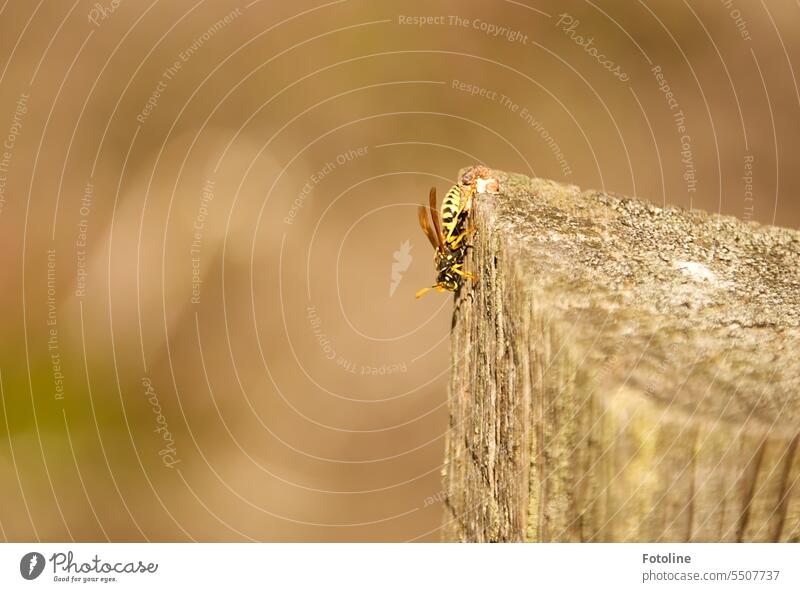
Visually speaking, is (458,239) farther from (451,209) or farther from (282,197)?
(282,197)

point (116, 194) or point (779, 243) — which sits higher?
point (116, 194)

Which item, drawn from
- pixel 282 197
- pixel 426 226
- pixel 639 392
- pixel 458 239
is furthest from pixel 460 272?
pixel 282 197

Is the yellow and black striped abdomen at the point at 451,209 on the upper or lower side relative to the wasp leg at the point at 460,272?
upper

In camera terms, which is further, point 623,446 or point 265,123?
point 265,123

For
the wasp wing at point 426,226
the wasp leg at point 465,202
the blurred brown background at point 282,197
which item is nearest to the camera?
the wasp leg at point 465,202

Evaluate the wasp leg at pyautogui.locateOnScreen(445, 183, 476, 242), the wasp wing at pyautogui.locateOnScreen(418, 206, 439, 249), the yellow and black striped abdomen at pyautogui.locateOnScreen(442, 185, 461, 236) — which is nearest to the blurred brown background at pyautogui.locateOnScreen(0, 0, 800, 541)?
the wasp wing at pyautogui.locateOnScreen(418, 206, 439, 249)

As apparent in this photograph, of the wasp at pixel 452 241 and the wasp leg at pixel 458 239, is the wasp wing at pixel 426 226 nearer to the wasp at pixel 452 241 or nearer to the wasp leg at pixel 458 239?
the wasp at pixel 452 241

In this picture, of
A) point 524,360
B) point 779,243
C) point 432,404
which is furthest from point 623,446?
point 432,404

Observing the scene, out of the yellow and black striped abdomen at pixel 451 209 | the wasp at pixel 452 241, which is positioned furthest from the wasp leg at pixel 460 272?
the yellow and black striped abdomen at pixel 451 209

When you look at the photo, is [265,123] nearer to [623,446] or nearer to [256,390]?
[256,390]
